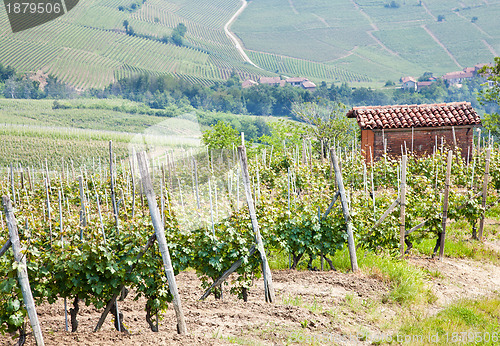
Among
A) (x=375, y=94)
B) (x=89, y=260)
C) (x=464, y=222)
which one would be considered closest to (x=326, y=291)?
(x=89, y=260)

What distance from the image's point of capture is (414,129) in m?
16.4

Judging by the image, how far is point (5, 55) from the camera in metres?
68.9

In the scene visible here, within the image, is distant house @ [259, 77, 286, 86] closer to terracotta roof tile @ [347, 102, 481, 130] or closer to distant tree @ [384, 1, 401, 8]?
distant tree @ [384, 1, 401, 8]

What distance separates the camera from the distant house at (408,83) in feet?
269

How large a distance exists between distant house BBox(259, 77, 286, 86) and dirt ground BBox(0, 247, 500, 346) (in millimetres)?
81159

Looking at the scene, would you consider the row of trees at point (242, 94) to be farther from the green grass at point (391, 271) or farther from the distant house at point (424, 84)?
the green grass at point (391, 271)

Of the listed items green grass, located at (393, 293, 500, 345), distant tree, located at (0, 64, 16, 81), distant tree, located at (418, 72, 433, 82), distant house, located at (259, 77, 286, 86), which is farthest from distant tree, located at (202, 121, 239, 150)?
distant tree, located at (418, 72, 433, 82)

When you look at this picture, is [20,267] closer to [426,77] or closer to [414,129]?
[414,129]

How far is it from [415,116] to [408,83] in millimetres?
73271

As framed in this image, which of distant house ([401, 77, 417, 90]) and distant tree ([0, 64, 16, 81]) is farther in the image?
distant house ([401, 77, 417, 90])

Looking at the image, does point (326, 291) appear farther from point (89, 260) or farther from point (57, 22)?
point (57, 22)

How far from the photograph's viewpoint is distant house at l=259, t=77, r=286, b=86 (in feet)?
281

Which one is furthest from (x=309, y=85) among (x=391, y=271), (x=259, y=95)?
(x=391, y=271)

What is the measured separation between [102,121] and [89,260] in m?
50.6
